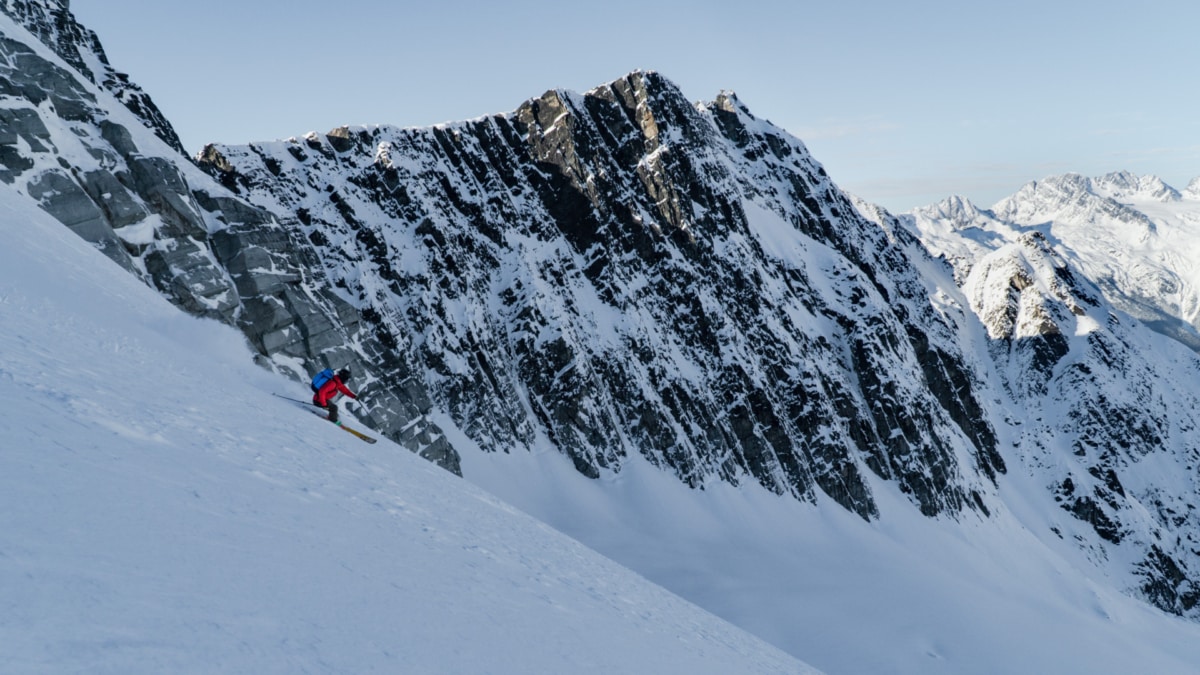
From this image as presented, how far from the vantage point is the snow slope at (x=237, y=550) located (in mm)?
4852

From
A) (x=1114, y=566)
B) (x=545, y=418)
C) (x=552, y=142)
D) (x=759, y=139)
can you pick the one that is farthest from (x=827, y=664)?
(x=759, y=139)

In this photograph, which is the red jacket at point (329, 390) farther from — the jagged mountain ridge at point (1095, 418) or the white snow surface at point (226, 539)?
the jagged mountain ridge at point (1095, 418)

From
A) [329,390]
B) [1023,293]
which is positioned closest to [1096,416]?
[1023,293]

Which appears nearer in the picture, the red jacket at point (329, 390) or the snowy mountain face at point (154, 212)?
the red jacket at point (329, 390)

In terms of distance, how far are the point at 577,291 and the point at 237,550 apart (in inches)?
2631

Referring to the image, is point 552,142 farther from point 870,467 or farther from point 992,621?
point 992,621

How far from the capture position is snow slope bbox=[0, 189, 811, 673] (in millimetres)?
4852

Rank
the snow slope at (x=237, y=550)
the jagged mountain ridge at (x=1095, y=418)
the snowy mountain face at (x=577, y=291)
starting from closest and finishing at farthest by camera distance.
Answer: the snow slope at (x=237, y=550), the snowy mountain face at (x=577, y=291), the jagged mountain ridge at (x=1095, y=418)

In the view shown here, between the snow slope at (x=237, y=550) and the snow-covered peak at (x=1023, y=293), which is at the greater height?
the snow-covered peak at (x=1023, y=293)

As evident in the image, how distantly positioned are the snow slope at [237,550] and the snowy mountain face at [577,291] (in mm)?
25383

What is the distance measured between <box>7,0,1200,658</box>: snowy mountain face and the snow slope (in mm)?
25383

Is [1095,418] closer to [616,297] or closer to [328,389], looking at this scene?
[616,297]

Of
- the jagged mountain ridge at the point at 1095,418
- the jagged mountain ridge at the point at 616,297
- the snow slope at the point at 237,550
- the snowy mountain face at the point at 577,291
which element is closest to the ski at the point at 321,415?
the snow slope at the point at 237,550

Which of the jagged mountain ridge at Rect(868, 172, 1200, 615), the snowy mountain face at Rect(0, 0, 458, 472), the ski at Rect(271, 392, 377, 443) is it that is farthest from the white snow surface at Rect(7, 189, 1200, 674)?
the jagged mountain ridge at Rect(868, 172, 1200, 615)
